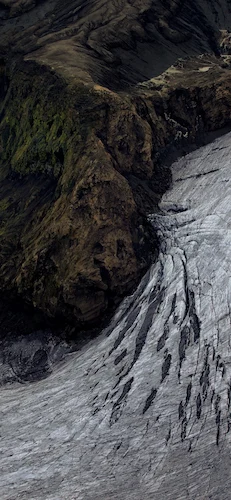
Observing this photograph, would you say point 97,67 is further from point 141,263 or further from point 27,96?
point 141,263

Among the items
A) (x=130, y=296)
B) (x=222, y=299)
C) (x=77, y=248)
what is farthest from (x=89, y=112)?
(x=222, y=299)

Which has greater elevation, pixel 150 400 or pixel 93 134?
pixel 93 134

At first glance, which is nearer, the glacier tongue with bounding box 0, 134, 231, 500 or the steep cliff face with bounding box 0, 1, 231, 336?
the glacier tongue with bounding box 0, 134, 231, 500

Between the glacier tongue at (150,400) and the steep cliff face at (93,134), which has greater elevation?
the steep cliff face at (93,134)

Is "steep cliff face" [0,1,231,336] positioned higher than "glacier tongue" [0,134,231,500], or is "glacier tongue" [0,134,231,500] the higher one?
"steep cliff face" [0,1,231,336]

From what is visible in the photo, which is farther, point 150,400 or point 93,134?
point 93,134
